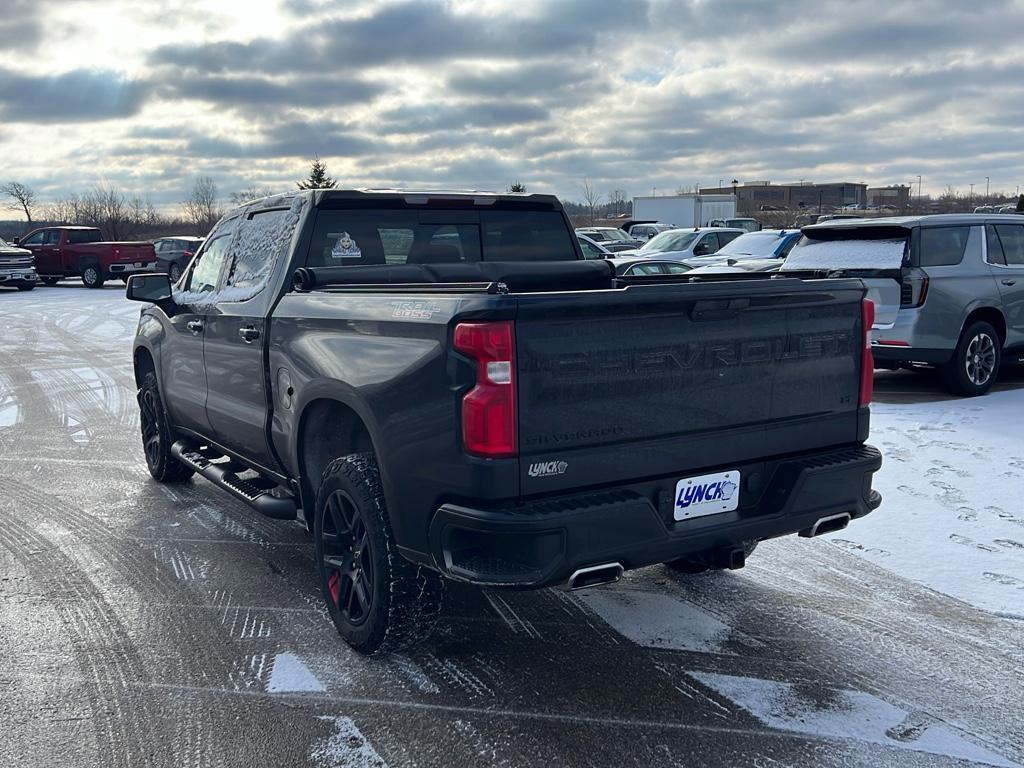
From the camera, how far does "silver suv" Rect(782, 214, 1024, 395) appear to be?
9.29 meters

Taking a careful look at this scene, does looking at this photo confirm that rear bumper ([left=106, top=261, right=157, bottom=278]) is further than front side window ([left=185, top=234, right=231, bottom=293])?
Yes

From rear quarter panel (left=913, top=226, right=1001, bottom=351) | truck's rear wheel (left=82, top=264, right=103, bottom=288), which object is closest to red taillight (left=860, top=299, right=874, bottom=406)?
rear quarter panel (left=913, top=226, right=1001, bottom=351)

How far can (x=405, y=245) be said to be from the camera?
205 inches

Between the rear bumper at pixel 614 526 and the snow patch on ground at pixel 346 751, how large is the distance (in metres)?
0.66

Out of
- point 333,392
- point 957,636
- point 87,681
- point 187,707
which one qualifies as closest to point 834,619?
point 957,636

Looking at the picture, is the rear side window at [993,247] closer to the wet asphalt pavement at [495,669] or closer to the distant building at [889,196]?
the wet asphalt pavement at [495,669]

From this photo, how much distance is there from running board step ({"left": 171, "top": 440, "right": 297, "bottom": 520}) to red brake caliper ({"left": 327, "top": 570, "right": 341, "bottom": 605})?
586 mm

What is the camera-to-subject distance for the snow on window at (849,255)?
9.36 metres

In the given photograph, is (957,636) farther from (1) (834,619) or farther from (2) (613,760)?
(2) (613,760)

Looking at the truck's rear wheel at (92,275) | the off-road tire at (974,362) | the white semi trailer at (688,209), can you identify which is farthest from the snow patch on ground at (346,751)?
the white semi trailer at (688,209)

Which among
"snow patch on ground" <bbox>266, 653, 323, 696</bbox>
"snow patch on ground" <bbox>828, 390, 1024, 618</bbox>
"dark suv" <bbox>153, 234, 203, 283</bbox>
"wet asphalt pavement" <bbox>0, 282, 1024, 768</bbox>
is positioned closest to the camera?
"wet asphalt pavement" <bbox>0, 282, 1024, 768</bbox>

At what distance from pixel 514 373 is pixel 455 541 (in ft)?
2.15

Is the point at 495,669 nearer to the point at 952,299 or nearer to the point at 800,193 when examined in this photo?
the point at 952,299

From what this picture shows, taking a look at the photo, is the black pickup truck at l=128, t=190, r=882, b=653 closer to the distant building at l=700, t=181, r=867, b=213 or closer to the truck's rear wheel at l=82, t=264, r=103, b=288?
the truck's rear wheel at l=82, t=264, r=103, b=288
